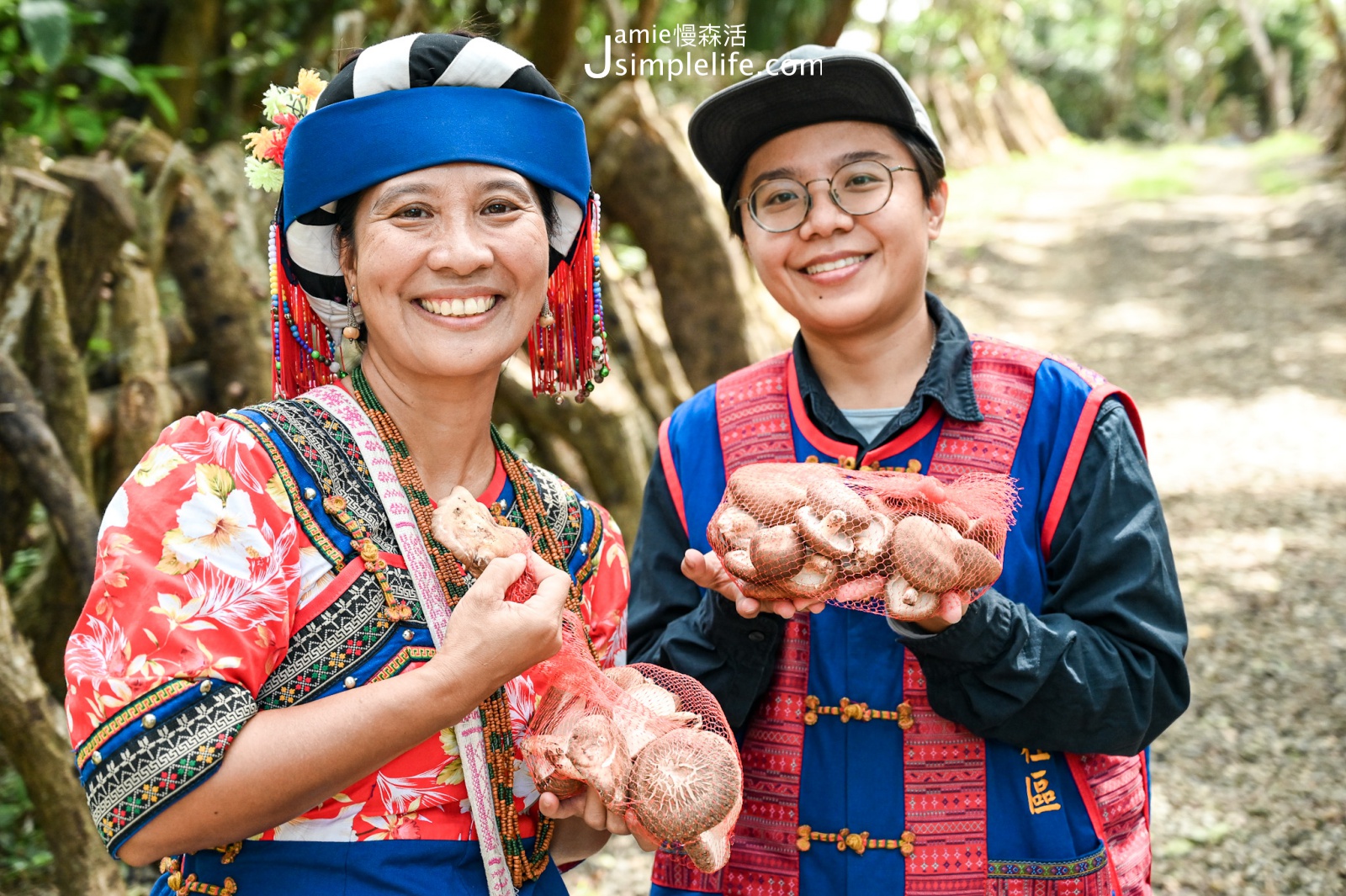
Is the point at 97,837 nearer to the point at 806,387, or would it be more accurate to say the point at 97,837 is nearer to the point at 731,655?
the point at 731,655

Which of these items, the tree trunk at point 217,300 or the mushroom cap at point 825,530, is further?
the tree trunk at point 217,300

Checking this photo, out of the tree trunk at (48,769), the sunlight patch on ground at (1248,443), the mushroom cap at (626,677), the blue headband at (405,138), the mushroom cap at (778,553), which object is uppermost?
the blue headband at (405,138)

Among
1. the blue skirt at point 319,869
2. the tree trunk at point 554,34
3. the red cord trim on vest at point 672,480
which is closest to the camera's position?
the blue skirt at point 319,869

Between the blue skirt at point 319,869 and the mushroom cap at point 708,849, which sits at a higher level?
the blue skirt at point 319,869

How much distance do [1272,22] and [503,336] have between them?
43.9 m

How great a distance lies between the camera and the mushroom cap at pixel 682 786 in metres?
1.75

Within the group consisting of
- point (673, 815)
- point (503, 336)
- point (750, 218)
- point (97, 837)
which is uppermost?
point (750, 218)

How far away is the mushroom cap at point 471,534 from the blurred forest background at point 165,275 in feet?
3.02

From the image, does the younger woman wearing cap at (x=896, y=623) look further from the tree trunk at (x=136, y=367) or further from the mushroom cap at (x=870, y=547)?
the tree trunk at (x=136, y=367)

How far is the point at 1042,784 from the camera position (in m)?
2.06

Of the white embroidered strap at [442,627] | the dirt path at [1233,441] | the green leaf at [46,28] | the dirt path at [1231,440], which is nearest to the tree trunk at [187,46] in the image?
the green leaf at [46,28]

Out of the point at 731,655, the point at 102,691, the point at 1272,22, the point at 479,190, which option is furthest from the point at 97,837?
the point at 1272,22

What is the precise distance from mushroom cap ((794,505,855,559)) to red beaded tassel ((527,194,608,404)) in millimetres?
624

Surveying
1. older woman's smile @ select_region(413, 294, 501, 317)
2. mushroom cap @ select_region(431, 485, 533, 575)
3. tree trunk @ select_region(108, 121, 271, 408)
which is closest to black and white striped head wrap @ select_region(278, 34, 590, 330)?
older woman's smile @ select_region(413, 294, 501, 317)
